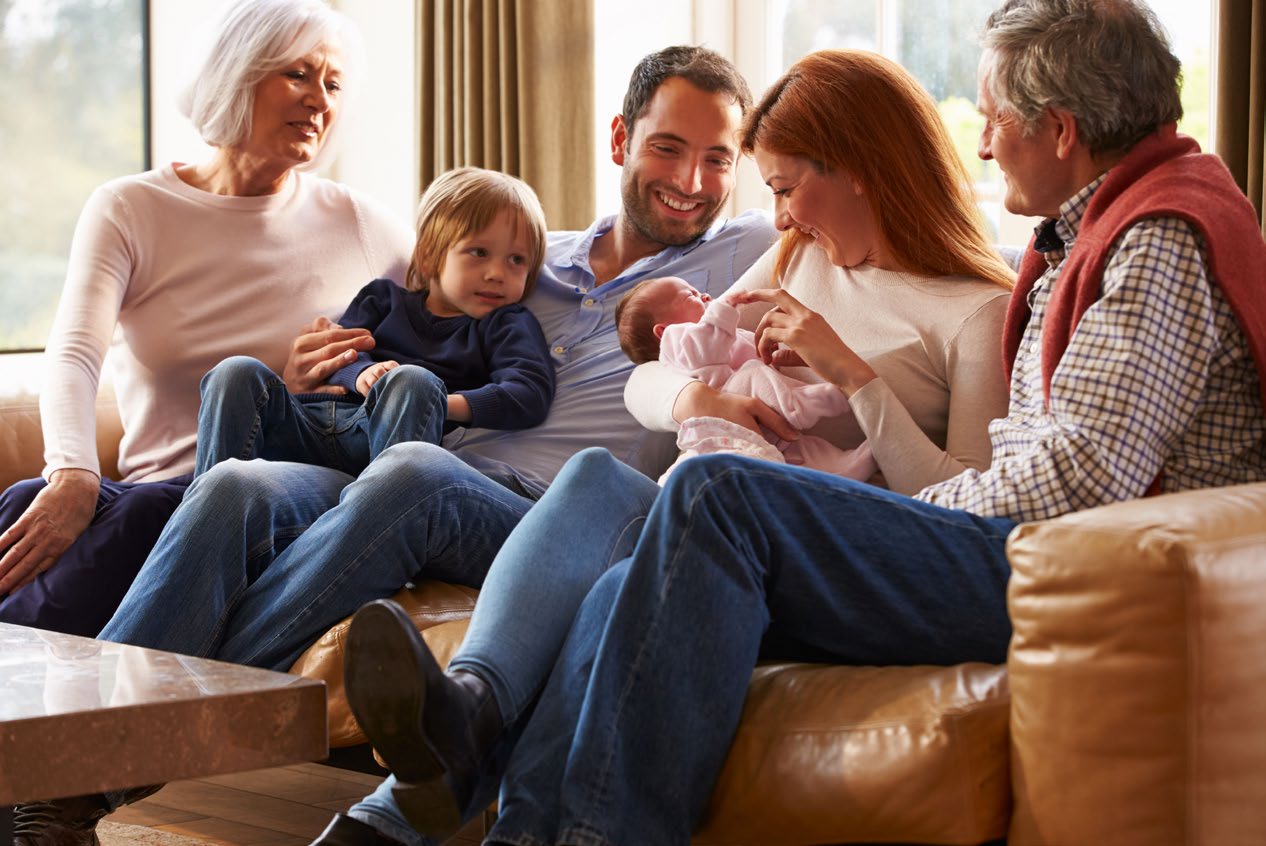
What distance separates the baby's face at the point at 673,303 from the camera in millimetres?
2400

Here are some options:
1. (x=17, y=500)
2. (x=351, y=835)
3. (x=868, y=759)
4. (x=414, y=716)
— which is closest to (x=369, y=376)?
(x=17, y=500)

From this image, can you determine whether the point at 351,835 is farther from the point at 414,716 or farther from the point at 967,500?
the point at 967,500

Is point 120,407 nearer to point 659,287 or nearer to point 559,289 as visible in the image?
point 559,289

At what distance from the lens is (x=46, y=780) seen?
127cm

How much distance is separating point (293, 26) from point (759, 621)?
170 centimetres

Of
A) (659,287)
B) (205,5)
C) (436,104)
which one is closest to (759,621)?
(659,287)

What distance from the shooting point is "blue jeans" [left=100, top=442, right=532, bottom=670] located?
2.01 m

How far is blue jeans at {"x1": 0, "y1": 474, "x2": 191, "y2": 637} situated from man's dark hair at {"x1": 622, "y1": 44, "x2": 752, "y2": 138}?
3.58ft

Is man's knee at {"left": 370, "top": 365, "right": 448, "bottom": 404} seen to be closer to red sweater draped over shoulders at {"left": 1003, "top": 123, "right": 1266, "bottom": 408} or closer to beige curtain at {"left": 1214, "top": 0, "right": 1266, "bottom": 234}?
red sweater draped over shoulders at {"left": 1003, "top": 123, "right": 1266, "bottom": 408}

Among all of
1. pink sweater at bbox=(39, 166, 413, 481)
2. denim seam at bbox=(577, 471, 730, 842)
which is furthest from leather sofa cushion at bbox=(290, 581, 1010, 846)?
pink sweater at bbox=(39, 166, 413, 481)

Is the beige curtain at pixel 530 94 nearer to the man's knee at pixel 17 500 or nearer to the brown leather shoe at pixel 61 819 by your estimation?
the man's knee at pixel 17 500

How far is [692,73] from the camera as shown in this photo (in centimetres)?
264

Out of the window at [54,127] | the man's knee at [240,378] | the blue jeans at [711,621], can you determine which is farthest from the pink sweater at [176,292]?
the window at [54,127]

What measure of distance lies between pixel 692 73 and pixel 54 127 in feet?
9.01
